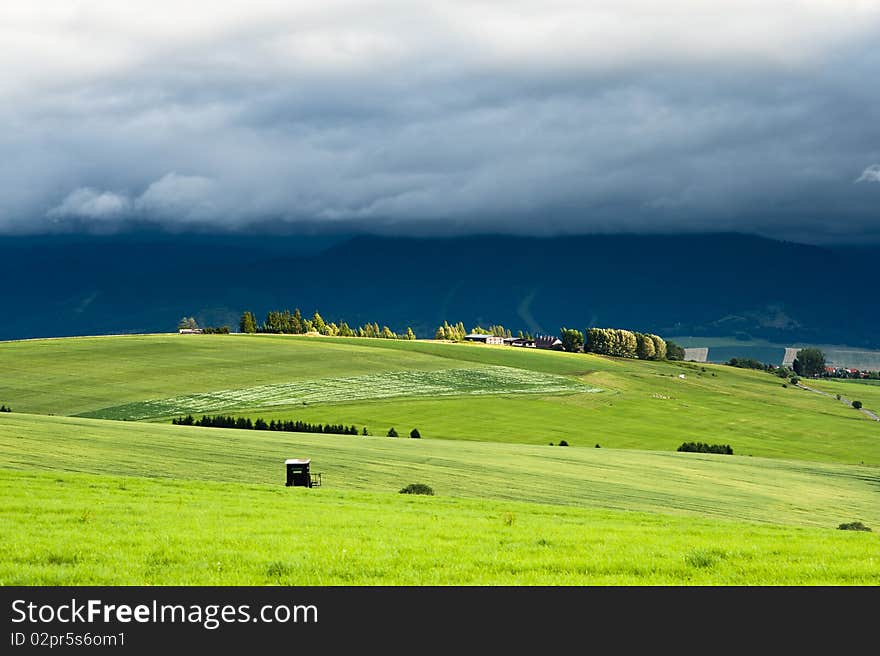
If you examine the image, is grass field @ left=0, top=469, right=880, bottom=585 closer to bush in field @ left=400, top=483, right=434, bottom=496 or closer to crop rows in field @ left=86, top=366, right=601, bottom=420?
bush in field @ left=400, top=483, right=434, bottom=496

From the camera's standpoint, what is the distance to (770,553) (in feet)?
70.6

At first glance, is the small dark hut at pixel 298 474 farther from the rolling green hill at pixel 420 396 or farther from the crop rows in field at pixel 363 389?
the crop rows in field at pixel 363 389

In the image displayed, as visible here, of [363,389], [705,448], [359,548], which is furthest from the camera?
[363,389]

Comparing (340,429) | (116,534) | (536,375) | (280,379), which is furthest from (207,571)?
(536,375)

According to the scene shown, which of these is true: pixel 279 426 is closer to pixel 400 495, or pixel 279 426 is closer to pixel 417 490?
pixel 417 490

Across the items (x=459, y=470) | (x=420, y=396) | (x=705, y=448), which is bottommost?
(x=705, y=448)

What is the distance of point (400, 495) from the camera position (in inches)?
1531

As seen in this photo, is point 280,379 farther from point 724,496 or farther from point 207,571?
point 207,571

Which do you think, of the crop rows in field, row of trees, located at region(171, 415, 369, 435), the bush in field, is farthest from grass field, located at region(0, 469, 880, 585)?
the crop rows in field

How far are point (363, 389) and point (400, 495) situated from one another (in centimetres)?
10842

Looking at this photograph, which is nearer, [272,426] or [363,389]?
[272,426]

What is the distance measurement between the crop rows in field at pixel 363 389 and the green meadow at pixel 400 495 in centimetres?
84

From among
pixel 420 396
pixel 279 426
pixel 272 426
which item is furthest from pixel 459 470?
pixel 420 396
